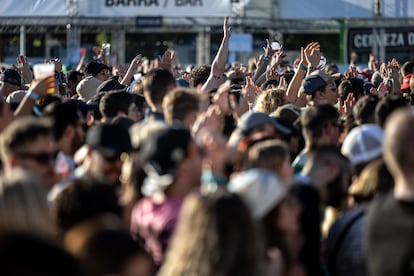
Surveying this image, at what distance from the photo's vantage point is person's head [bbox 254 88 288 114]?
1034cm

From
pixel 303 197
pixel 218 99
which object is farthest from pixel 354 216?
pixel 218 99

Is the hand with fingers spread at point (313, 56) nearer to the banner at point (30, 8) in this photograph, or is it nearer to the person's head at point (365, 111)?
the person's head at point (365, 111)

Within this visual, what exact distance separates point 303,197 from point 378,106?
2.60 meters

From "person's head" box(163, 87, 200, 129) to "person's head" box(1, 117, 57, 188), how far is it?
63.6 inches

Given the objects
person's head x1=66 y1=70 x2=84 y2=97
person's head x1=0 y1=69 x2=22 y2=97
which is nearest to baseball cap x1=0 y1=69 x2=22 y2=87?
person's head x1=0 y1=69 x2=22 y2=97

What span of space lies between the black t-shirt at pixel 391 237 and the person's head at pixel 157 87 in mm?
3588

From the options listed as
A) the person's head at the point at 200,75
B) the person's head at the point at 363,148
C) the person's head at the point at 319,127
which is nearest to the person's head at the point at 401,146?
the person's head at the point at 363,148

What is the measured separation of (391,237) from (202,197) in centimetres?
102

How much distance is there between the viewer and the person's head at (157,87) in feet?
28.0

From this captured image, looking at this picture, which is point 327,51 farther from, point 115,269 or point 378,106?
point 115,269

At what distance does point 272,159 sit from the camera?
19.6ft

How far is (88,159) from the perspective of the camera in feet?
21.3

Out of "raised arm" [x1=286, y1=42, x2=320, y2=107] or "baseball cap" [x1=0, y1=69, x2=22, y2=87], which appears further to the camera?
"baseball cap" [x1=0, y1=69, x2=22, y2=87]

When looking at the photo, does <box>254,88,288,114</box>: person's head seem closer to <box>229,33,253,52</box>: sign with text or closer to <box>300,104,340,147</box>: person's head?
<box>300,104,340,147</box>: person's head
